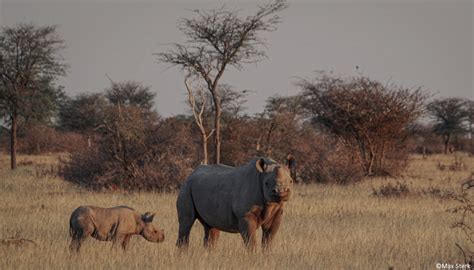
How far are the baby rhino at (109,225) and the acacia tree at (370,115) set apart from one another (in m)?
18.6

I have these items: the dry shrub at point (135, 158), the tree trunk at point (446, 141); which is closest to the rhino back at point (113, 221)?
the dry shrub at point (135, 158)

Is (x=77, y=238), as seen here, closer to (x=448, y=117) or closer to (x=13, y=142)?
(x=13, y=142)

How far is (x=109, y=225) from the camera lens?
11062 millimetres

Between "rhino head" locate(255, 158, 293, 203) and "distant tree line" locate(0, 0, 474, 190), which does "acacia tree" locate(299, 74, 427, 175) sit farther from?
"rhino head" locate(255, 158, 293, 203)

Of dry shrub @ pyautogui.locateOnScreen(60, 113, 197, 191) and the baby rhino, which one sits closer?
the baby rhino

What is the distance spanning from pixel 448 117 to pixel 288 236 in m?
58.9

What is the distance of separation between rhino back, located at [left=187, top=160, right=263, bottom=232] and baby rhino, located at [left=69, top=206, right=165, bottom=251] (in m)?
0.83

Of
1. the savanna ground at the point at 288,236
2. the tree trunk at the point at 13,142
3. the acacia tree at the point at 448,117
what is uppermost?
the acacia tree at the point at 448,117

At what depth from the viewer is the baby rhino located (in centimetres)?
1076

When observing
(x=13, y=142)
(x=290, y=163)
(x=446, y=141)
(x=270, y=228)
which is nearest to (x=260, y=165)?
(x=290, y=163)

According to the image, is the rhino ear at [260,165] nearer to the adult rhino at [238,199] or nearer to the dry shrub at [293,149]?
the adult rhino at [238,199]

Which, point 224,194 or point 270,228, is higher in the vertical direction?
point 224,194

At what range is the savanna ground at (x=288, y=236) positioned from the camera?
969 centimetres

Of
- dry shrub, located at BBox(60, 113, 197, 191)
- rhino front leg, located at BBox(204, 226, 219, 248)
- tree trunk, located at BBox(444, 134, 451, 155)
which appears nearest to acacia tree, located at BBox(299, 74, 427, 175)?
dry shrub, located at BBox(60, 113, 197, 191)
